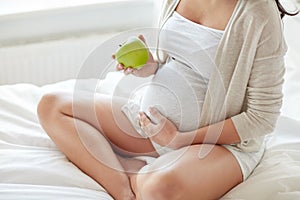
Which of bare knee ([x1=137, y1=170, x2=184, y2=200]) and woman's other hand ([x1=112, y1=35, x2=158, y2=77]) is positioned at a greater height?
woman's other hand ([x1=112, y1=35, x2=158, y2=77])

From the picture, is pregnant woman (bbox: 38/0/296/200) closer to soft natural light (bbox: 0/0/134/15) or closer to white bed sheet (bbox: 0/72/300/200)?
white bed sheet (bbox: 0/72/300/200)

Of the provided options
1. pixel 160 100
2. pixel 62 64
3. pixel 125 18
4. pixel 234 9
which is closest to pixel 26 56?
pixel 62 64

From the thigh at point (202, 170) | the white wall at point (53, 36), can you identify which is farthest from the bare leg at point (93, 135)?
the white wall at point (53, 36)

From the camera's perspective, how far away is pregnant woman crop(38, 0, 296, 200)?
53.0 inches

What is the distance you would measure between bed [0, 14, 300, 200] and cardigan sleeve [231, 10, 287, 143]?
0.12 meters

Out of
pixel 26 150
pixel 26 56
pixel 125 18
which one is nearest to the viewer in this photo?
pixel 26 150

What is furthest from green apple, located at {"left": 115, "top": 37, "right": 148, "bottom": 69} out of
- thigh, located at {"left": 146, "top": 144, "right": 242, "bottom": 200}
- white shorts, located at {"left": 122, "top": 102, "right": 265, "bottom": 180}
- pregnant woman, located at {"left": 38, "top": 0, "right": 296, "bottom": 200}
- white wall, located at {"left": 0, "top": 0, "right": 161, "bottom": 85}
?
white wall, located at {"left": 0, "top": 0, "right": 161, "bottom": 85}

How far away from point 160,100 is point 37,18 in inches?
35.9

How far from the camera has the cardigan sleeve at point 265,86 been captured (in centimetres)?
134

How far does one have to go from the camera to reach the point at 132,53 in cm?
144

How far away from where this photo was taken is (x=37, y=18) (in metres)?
2.21

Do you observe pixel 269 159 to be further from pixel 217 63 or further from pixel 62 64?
pixel 62 64

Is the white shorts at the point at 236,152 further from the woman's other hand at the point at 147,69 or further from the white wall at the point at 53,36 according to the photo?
the white wall at the point at 53,36

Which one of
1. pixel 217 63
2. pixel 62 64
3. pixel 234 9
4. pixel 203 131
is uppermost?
pixel 234 9
